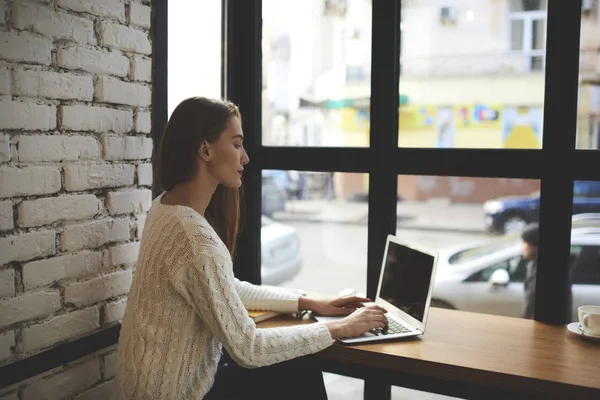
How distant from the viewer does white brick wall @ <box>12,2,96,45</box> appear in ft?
5.20

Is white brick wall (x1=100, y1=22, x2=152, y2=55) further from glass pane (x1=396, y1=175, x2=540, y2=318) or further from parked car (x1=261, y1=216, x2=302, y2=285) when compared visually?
glass pane (x1=396, y1=175, x2=540, y2=318)

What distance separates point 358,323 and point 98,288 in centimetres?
81

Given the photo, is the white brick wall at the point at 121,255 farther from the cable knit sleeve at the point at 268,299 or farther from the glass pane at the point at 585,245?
the glass pane at the point at 585,245

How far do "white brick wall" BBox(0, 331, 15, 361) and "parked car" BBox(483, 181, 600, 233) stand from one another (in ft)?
5.20

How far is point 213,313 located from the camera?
62.2 inches

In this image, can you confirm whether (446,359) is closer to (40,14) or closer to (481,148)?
(481,148)

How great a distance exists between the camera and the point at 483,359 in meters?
1.67

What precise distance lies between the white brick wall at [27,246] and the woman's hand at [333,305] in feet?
2.72

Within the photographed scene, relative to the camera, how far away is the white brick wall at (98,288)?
1.79m

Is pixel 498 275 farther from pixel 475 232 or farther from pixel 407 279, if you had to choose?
pixel 407 279

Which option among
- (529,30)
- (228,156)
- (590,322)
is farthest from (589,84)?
(228,156)

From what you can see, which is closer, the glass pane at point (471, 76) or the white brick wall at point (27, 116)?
the white brick wall at point (27, 116)

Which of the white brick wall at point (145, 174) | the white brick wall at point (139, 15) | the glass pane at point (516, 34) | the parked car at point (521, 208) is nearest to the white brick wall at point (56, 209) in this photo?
the white brick wall at point (145, 174)

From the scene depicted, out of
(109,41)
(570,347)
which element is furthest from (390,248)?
(109,41)
